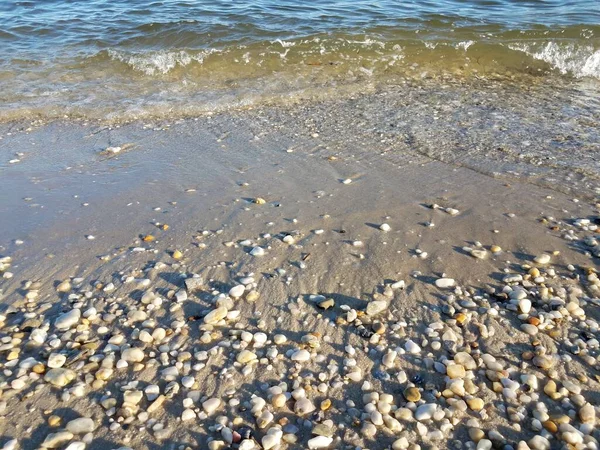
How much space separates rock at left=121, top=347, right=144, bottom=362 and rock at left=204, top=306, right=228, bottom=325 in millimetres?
497

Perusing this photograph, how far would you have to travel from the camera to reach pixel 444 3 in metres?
15.7

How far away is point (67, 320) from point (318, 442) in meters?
2.02

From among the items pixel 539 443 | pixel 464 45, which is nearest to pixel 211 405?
pixel 539 443

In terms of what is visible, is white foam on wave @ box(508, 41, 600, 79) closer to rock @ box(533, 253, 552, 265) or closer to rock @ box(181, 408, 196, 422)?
rock @ box(533, 253, 552, 265)

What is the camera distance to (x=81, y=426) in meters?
2.81

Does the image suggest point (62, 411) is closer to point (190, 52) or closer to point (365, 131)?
point (365, 131)

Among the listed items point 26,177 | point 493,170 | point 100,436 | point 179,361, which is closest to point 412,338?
point 179,361

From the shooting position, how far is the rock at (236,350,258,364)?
10.7ft

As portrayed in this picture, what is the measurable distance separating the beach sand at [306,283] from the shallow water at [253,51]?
96.6 inches

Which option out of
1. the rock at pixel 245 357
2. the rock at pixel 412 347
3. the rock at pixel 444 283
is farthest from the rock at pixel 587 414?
the rock at pixel 245 357

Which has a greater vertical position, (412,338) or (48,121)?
(412,338)

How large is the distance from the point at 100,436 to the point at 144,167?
394 centimetres

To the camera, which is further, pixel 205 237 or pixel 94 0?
pixel 94 0

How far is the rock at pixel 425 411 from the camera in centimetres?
287
